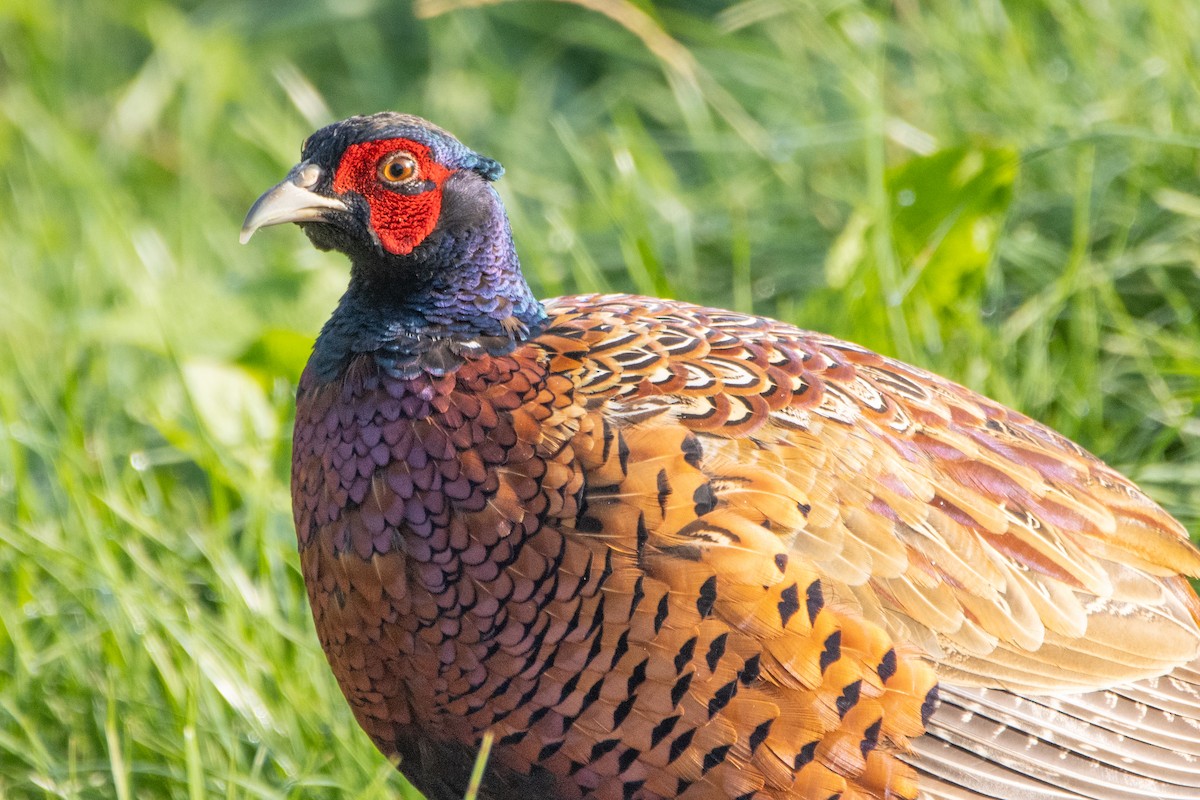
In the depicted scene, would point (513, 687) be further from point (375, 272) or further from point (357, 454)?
point (375, 272)

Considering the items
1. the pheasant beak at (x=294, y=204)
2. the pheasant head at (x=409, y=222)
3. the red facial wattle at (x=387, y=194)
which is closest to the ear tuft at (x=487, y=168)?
the pheasant head at (x=409, y=222)

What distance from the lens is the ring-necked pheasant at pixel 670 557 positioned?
2.49 m

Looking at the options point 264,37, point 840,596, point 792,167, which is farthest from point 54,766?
point 264,37

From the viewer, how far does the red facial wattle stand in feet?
8.84

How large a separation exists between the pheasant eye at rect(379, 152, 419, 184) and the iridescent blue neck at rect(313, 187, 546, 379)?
0.12 meters

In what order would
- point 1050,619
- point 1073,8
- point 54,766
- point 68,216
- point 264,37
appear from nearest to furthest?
point 1050,619 → point 54,766 → point 1073,8 → point 68,216 → point 264,37

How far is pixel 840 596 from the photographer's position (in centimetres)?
254

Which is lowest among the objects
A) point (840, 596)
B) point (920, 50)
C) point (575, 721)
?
point (575, 721)

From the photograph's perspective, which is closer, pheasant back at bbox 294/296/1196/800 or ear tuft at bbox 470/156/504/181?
pheasant back at bbox 294/296/1196/800

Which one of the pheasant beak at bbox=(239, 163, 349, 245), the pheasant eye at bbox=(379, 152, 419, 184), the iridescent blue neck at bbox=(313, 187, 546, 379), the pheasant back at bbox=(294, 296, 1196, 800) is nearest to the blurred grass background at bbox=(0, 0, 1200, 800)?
the pheasant back at bbox=(294, 296, 1196, 800)

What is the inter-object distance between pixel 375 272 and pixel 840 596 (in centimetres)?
106

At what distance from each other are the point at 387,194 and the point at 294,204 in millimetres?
174

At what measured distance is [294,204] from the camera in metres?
2.65

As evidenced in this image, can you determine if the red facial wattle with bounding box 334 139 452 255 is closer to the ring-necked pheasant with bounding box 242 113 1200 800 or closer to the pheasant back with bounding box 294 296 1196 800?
the ring-necked pheasant with bounding box 242 113 1200 800
